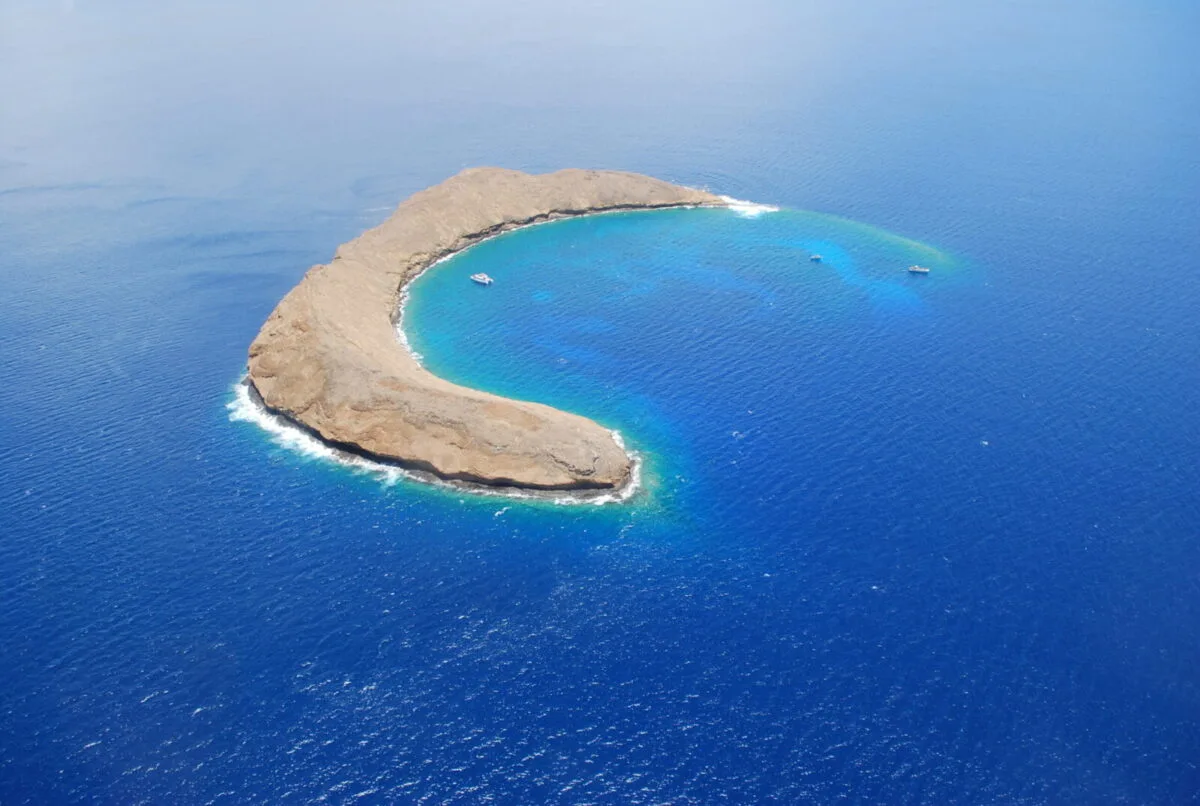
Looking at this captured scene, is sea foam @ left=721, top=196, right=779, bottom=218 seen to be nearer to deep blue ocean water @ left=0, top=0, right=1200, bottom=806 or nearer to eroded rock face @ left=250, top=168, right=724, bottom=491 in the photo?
deep blue ocean water @ left=0, top=0, right=1200, bottom=806

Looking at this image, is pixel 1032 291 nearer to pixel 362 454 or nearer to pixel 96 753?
pixel 362 454

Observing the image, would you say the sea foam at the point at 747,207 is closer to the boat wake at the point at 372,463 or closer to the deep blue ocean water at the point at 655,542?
the deep blue ocean water at the point at 655,542

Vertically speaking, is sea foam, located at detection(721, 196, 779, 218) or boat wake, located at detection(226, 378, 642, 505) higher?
sea foam, located at detection(721, 196, 779, 218)

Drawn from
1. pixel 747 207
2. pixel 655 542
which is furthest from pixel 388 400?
pixel 747 207

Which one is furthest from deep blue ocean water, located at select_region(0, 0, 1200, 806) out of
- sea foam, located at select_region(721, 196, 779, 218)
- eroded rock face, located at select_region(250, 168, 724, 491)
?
sea foam, located at select_region(721, 196, 779, 218)

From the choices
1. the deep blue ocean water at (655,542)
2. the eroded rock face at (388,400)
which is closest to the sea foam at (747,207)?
the deep blue ocean water at (655,542)
